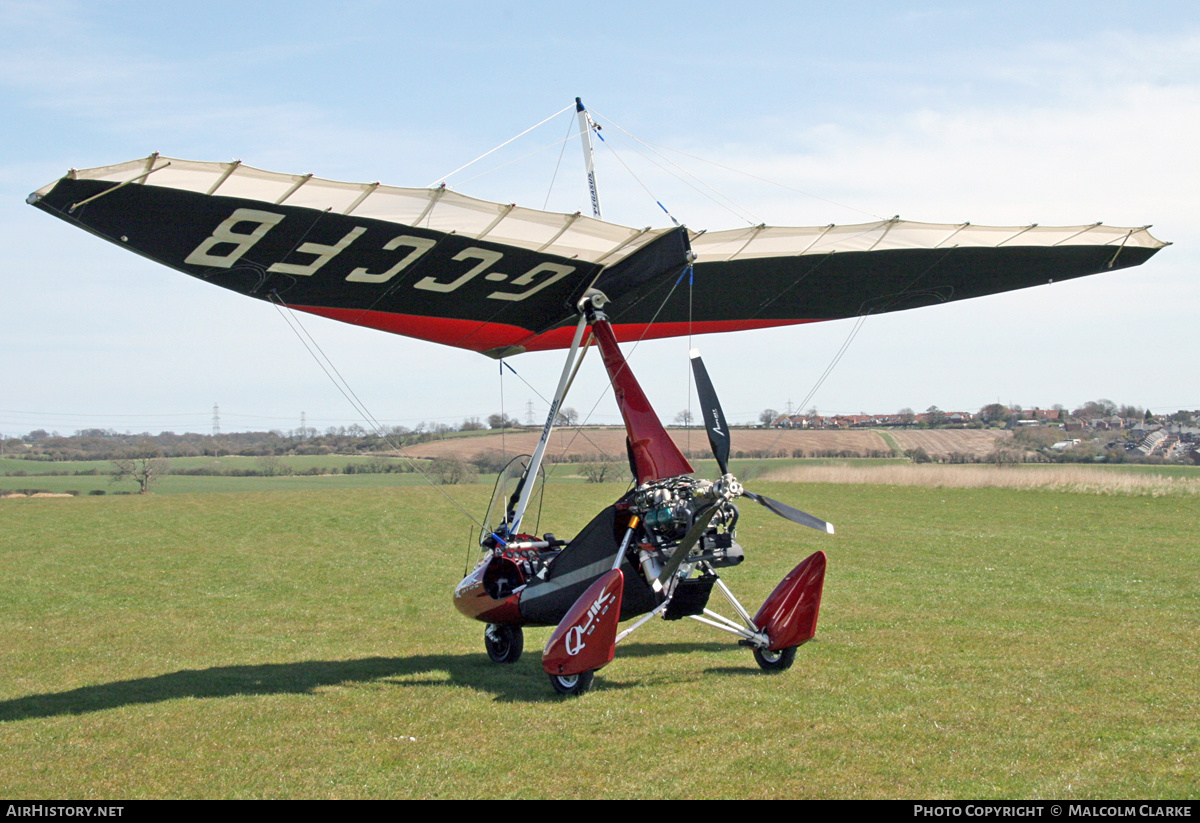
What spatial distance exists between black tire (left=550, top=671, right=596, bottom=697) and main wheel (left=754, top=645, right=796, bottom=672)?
1.96m

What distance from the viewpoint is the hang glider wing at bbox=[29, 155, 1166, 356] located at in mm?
7059

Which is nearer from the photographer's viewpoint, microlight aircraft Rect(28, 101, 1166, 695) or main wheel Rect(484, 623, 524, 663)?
microlight aircraft Rect(28, 101, 1166, 695)

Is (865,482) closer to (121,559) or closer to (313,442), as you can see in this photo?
(121,559)

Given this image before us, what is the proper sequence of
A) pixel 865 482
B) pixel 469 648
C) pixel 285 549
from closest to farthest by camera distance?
pixel 469 648 < pixel 285 549 < pixel 865 482

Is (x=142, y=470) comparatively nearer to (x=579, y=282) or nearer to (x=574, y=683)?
(x=579, y=282)

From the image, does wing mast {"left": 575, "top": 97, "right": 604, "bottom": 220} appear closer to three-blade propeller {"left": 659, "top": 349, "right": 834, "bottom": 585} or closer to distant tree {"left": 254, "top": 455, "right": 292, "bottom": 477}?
three-blade propeller {"left": 659, "top": 349, "right": 834, "bottom": 585}

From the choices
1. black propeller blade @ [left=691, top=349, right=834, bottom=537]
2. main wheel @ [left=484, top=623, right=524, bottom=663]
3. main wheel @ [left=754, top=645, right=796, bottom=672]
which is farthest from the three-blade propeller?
main wheel @ [left=484, top=623, right=524, bottom=663]

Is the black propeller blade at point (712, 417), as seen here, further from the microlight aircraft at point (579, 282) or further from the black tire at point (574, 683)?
the black tire at point (574, 683)

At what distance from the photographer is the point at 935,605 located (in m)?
13.0

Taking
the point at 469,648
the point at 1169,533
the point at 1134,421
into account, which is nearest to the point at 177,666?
the point at 469,648

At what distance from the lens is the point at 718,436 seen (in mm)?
8406

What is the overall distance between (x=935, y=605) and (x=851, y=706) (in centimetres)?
604

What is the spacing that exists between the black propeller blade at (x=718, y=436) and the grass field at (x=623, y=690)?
5.02 ft

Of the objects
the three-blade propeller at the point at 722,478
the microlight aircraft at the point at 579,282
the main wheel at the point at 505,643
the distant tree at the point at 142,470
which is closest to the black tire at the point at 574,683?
the microlight aircraft at the point at 579,282
